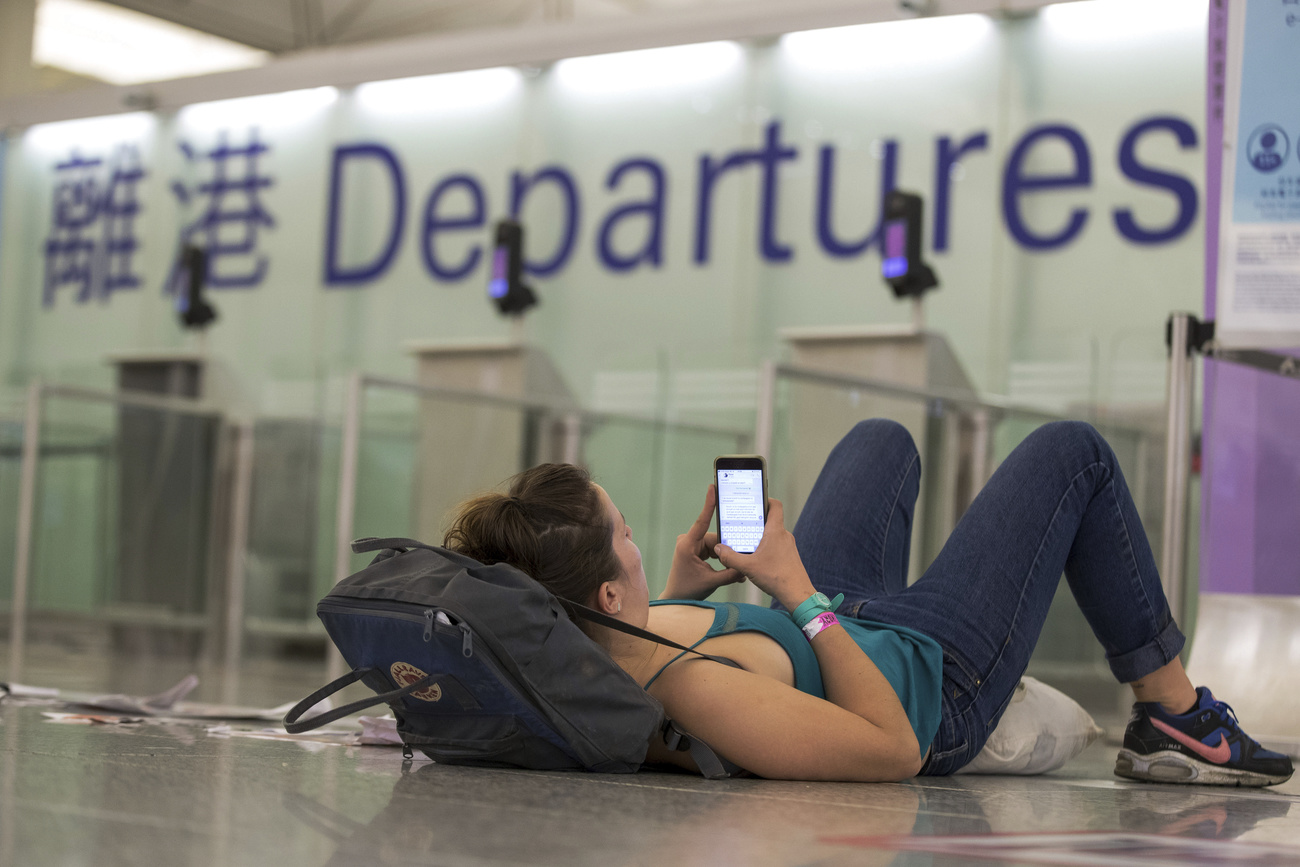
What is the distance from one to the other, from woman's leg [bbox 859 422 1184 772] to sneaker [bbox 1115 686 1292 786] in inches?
3.9

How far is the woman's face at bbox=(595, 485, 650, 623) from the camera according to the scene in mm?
1886

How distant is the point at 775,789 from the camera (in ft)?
6.00

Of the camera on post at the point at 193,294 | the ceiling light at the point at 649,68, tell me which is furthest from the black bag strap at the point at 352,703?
the ceiling light at the point at 649,68

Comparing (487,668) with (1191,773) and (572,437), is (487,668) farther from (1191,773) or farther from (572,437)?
(572,437)

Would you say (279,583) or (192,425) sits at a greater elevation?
(192,425)

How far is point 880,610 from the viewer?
213 cm

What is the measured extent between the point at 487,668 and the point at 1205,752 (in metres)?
1.13

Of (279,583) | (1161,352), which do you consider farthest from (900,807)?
(279,583)

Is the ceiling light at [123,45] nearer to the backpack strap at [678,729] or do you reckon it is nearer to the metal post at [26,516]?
the metal post at [26,516]

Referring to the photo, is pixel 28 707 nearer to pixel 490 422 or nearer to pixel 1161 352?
pixel 490 422

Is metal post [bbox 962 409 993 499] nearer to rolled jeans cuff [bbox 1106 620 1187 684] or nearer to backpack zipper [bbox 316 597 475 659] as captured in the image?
rolled jeans cuff [bbox 1106 620 1187 684]

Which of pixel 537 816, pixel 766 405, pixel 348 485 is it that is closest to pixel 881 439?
pixel 537 816

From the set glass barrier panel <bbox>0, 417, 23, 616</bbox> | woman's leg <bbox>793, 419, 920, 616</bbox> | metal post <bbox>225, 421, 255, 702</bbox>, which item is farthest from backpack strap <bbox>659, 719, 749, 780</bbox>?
glass barrier panel <bbox>0, 417, 23, 616</bbox>

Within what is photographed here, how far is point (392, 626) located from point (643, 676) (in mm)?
334
